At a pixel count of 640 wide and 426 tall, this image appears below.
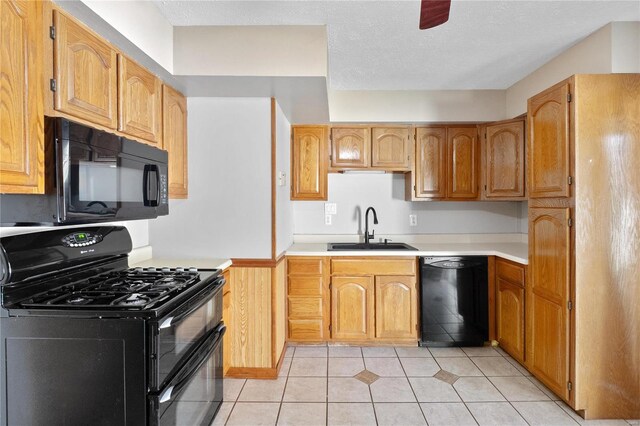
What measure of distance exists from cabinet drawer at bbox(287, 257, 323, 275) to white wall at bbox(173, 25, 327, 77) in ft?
5.03

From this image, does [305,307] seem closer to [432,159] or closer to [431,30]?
[432,159]

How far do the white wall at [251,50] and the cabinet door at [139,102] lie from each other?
0.21 meters

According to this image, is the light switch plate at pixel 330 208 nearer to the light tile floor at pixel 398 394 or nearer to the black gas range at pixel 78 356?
the light tile floor at pixel 398 394

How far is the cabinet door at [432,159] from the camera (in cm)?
323

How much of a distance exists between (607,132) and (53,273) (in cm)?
290

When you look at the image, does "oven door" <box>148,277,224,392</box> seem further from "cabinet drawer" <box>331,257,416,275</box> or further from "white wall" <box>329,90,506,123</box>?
"white wall" <box>329,90,506,123</box>

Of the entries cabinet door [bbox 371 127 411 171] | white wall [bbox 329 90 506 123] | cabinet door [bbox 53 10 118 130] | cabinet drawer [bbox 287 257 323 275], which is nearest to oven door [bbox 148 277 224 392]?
cabinet door [bbox 53 10 118 130]

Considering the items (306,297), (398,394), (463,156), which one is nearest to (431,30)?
(463,156)

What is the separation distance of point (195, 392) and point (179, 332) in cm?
38

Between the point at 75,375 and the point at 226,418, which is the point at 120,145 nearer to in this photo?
the point at 75,375

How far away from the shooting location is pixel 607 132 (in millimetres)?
1942

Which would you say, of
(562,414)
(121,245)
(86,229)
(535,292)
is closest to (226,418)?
(121,245)

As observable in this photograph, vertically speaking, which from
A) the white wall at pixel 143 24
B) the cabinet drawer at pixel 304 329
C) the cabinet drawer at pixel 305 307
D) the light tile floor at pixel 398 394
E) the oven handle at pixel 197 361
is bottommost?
the light tile floor at pixel 398 394

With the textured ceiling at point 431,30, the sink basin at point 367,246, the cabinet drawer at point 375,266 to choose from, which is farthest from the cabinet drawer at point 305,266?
the textured ceiling at point 431,30
